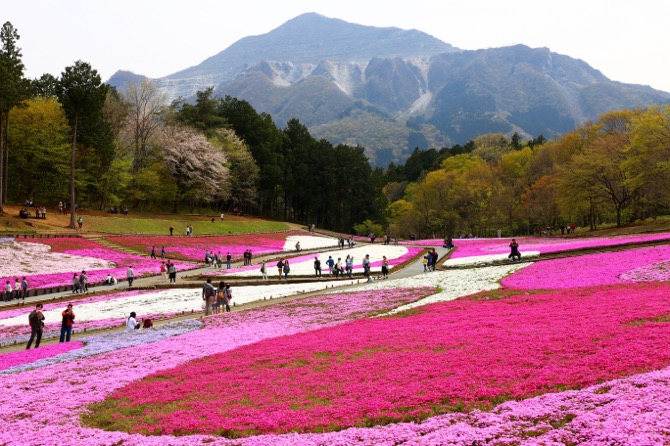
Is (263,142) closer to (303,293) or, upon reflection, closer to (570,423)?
(303,293)

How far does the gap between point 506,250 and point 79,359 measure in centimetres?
4121

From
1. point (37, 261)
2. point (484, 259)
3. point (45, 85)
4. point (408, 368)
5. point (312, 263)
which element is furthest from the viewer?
point (45, 85)

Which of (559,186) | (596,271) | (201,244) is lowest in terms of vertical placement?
(201,244)

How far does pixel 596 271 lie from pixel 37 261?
4830cm

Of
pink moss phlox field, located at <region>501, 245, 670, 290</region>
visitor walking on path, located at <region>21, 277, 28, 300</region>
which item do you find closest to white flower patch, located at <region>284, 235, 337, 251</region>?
visitor walking on path, located at <region>21, 277, 28, 300</region>

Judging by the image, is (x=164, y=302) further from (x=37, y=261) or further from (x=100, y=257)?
(x=100, y=257)

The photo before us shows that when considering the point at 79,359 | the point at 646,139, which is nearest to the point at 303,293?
the point at 79,359

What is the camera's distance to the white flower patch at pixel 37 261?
45500 millimetres

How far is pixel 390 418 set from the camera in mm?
11281

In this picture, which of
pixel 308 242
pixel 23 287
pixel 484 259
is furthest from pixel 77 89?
pixel 484 259

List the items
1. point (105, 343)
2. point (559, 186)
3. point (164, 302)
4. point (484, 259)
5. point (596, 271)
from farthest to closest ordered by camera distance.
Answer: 1. point (559, 186)
2. point (484, 259)
3. point (164, 302)
4. point (596, 271)
5. point (105, 343)

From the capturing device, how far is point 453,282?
35500mm

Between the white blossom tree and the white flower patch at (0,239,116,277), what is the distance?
4363cm

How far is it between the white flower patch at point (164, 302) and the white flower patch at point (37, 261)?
41.3 ft
